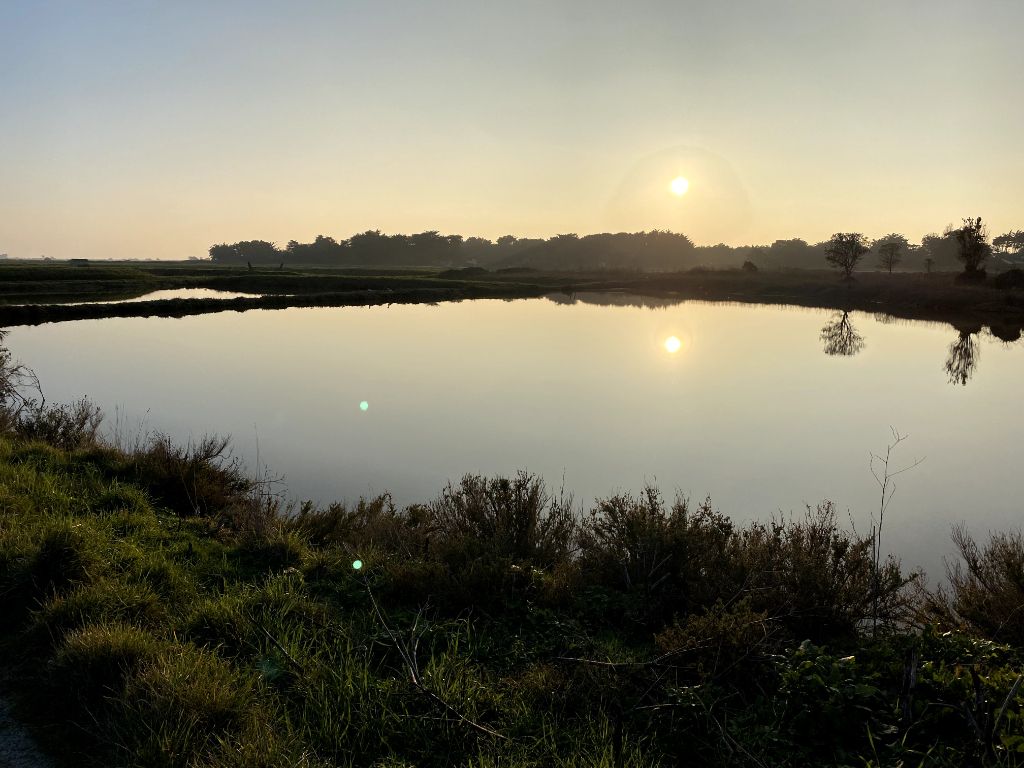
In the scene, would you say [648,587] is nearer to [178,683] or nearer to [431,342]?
[178,683]

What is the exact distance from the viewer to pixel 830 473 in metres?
14.3

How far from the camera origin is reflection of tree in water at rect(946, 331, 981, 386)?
27016mm

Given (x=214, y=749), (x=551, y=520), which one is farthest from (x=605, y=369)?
(x=214, y=749)

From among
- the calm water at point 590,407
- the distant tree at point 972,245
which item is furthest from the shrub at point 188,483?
the distant tree at point 972,245

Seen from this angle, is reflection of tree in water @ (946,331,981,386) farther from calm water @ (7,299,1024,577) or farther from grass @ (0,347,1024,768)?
grass @ (0,347,1024,768)

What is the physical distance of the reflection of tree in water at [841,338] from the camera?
35281mm

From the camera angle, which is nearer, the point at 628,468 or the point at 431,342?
the point at 628,468

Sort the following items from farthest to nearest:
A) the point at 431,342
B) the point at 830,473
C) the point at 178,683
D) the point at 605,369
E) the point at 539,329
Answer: the point at 539,329, the point at 431,342, the point at 605,369, the point at 830,473, the point at 178,683

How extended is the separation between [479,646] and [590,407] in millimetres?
15279

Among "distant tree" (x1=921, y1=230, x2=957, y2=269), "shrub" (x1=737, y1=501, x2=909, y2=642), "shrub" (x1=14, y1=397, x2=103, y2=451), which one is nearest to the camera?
"shrub" (x1=737, y1=501, x2=909, y2=642)

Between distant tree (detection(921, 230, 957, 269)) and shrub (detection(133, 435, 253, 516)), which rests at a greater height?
distant tree (detection(921, 230, 957, 269))

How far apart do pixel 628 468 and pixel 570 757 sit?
10.5 meters

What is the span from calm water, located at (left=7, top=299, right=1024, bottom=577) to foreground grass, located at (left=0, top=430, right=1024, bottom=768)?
4148 mm

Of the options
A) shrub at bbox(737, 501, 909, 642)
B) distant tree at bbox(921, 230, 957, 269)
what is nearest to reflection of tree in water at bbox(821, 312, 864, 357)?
shrub at bbox(737, 501, 909, 642)
